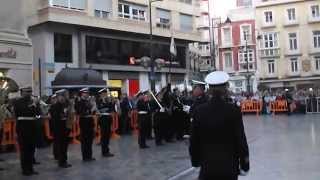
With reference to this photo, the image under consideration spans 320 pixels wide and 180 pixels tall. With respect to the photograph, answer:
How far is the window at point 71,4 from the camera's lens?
128 ft

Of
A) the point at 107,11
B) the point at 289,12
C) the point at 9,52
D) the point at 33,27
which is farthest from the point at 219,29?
the point at 9,52

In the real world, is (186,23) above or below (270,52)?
above

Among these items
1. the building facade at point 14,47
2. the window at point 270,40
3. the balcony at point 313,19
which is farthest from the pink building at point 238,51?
the building facade at point 14,47

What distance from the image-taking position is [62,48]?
3959 cm

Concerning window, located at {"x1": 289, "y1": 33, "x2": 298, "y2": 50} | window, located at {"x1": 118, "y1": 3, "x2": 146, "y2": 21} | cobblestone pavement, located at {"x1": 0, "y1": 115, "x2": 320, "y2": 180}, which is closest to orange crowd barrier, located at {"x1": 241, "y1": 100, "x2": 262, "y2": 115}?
window, located at {"x1": 118, "y1": 3, "x2": 146, "y2": 21}

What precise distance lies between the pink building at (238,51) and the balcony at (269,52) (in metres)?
1.39

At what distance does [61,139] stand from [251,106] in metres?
29.9

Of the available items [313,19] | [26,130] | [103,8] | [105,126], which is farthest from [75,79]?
[313,19]

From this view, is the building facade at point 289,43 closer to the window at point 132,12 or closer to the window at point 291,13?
the window at point 291,13

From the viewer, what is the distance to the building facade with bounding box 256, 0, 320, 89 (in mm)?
67812

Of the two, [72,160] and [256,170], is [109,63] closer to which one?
[72,160]

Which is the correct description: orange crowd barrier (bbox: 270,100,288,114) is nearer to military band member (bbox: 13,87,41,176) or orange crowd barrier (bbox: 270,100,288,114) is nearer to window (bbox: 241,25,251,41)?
military band member (bbox: 13,87,41,176)

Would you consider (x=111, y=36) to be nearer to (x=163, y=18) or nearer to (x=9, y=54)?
(x=163, y=18)

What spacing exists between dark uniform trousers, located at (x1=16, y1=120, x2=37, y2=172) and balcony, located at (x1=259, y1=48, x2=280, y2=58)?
60.0 meters
